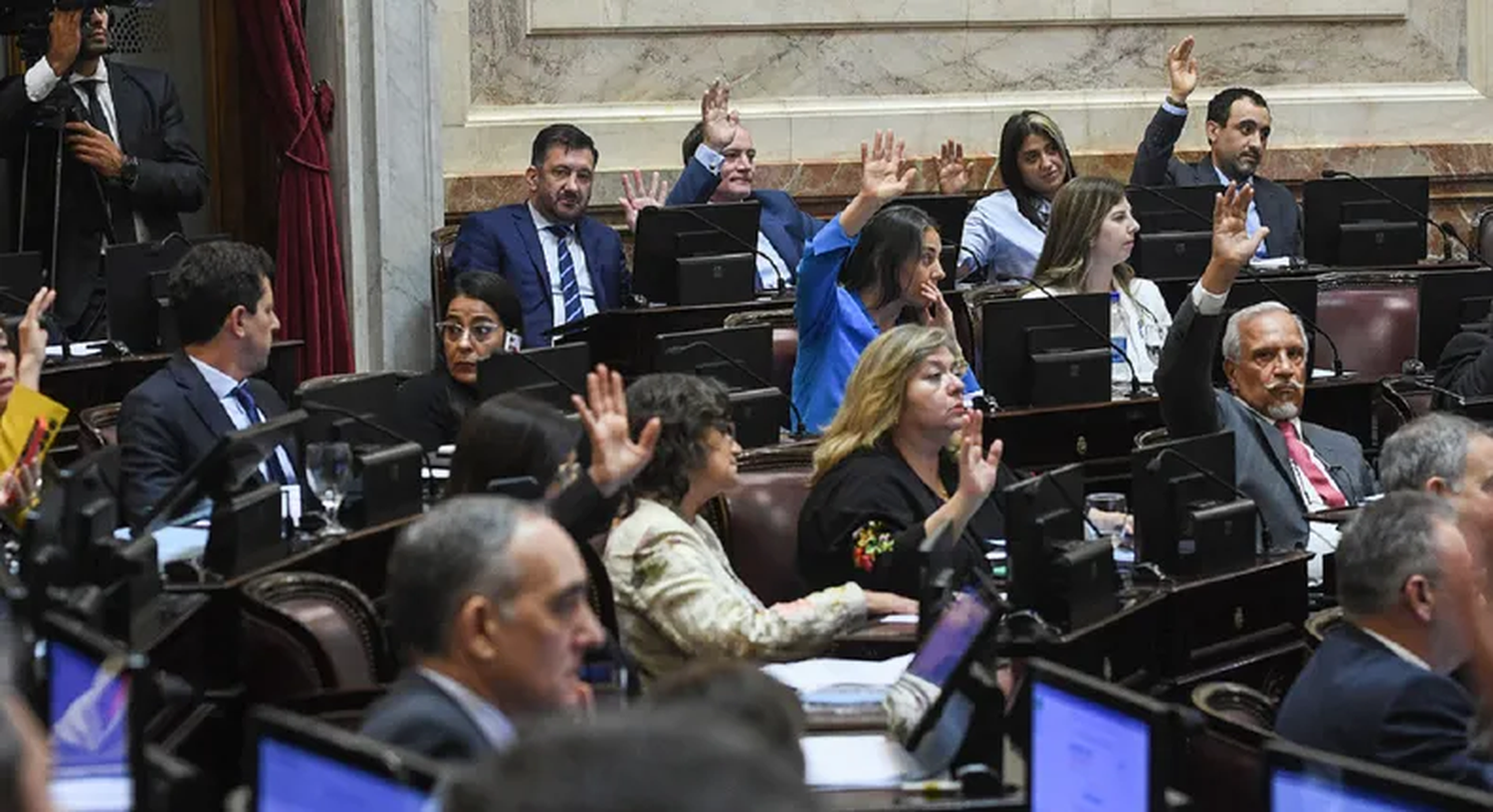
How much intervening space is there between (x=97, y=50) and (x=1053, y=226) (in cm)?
298

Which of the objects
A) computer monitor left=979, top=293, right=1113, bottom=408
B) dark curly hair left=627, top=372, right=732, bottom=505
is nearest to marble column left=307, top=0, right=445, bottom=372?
computer monitor left=979, top=293, right=1113, bottom=408

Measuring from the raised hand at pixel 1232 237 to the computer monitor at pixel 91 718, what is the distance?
133 inches

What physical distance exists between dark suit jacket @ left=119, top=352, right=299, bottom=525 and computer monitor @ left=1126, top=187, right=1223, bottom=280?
3614 millimetres

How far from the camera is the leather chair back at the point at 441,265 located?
27.9 feet

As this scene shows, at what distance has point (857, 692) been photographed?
3893 millimetres

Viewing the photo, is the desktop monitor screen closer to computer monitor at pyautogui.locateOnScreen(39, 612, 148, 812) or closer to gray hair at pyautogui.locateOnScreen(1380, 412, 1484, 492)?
computer monitor at pyautogui.locateOnScreen(39, 612, 148, 812)

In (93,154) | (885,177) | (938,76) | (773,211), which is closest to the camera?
(885,177)

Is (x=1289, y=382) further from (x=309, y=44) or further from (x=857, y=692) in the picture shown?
(x=309, y=44)

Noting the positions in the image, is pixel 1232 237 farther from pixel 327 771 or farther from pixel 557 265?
pixel 327 771

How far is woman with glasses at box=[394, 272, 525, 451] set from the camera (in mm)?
6477

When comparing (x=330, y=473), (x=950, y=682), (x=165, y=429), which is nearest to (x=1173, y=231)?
(x=165, y=429)

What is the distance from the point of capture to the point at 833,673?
4117mm

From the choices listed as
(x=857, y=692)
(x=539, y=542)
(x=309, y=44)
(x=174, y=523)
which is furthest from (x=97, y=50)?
(x=539, y=542)

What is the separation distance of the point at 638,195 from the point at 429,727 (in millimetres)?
6494
